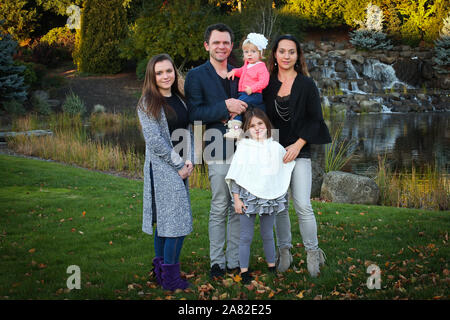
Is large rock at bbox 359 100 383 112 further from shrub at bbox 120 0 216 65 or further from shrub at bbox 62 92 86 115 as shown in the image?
shrub at bbox 62 92 86 115

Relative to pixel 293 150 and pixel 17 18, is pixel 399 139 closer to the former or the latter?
pixel 293 150

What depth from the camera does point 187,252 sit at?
4.38 metres

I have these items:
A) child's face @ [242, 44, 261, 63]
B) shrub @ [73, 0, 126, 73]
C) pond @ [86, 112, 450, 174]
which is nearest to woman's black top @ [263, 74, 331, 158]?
child's face @ [242, 44, 261, 63]

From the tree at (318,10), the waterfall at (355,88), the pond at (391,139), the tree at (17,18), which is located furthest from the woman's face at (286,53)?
the tree at (17,18)

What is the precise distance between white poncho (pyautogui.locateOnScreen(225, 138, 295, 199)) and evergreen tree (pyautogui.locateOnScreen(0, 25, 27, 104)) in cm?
1320

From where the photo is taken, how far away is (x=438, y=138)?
37.0ft

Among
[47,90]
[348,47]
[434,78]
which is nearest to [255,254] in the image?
[47,90]

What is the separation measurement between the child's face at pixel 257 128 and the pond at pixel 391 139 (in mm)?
5413

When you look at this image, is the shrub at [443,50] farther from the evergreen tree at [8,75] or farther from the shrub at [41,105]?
the evergreen tree at [8,75]

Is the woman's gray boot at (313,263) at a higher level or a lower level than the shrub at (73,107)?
lower

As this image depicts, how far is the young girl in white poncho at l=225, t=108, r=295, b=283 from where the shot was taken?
135 inches

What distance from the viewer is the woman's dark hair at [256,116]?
3.45 metres

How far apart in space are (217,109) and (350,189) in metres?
3.99

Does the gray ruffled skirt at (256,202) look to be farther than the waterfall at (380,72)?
No
